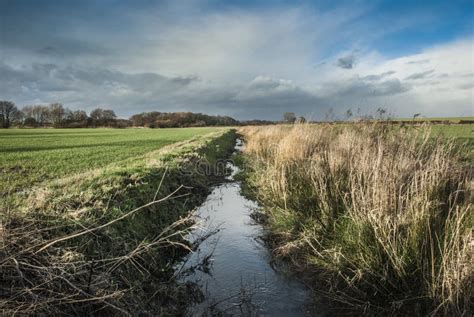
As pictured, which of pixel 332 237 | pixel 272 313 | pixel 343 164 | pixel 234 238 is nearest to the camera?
pixel 272 313

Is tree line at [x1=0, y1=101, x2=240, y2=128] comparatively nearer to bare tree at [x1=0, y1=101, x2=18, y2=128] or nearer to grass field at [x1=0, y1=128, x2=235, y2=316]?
bare tree at [x1=0, y1=101, x2=18, y2=128]

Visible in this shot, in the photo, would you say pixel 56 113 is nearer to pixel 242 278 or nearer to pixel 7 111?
pixel 7 111

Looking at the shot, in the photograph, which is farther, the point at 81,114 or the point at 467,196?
the point at 81,114

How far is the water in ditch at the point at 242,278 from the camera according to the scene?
15.4ft

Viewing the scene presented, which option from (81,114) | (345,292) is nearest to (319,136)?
(345,292)

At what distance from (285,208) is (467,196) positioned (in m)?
3.43

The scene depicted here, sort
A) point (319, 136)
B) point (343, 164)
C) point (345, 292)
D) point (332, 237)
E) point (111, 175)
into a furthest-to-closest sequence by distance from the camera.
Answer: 1. point (319, 136)
2. point (111, 175)
3. point (343, 164)
4. point (332, 237)
5. point (345, 292)

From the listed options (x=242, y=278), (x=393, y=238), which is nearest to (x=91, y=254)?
(x=242, y=278)

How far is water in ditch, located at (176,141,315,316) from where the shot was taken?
4691 millimetres

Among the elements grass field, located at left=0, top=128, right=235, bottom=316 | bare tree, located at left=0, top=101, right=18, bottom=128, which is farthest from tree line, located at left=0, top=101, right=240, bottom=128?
grass field, located at left=0, top=128, right=235, bottom=316

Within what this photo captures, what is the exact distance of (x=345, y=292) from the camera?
4879mm

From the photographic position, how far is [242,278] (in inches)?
221

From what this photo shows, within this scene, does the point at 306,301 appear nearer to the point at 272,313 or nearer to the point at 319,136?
the point at 272,313

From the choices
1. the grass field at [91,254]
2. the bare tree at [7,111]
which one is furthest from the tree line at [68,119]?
the grass field at [91,254]
